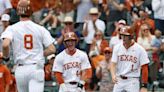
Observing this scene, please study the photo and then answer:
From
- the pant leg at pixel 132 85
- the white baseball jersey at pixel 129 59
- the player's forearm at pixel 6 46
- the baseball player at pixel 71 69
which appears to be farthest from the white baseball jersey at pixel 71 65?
the player's forearm at pixel 6 46

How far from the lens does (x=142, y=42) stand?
14.9 metres

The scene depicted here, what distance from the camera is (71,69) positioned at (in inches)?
417

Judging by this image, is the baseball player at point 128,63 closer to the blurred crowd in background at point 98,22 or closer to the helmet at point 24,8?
the helmet at point 24,8

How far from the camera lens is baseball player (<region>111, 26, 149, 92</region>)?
10.9 m

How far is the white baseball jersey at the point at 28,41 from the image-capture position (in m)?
9.21

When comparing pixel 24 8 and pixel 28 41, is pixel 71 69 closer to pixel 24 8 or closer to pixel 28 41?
pixel 28 41

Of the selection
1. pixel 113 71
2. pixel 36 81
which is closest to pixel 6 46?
pixel 36 81

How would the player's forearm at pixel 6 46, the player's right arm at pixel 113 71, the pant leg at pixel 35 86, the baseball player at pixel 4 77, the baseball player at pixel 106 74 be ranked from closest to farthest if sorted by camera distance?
1. the player's forearm at pixel 6 46
2. the pant leg at pixel 35 86
3. the player's right arm at pixel 113 71
4. the baseball player at pixel 4 77
5. the baseball player at pixel 106 74

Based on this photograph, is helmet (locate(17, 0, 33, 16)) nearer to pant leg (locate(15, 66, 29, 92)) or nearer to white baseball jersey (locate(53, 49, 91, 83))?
pant leg (locate(15, 66, 29, 92))

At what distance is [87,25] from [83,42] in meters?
0.47

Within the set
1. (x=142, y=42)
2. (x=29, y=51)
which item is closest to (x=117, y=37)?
(x=142, y=42)

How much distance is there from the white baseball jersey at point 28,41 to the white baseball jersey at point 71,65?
53.9 inches

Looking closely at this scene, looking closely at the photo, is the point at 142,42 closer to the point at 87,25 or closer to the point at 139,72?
the point at 87,25

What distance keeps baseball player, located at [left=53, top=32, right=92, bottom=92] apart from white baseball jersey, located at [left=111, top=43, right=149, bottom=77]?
814 millimetres
